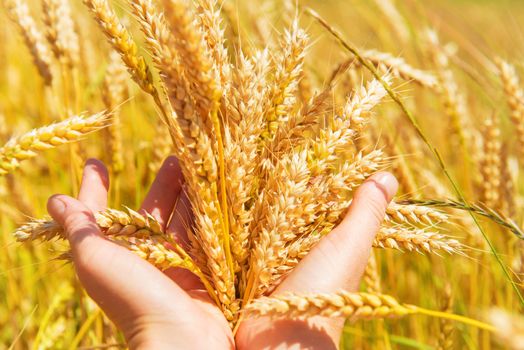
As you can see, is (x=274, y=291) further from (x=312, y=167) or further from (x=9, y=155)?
(x=9, y=155)

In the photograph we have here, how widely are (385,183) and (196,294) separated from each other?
45 cm

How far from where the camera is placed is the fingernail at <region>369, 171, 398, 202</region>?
1.05 m

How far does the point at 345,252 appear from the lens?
980mm

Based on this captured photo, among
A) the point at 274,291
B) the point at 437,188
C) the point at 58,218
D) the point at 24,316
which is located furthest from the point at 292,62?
the point at 24,316

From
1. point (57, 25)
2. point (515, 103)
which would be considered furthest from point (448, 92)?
point (57, 25)

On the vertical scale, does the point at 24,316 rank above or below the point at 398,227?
below

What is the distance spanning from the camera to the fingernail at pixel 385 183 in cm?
105

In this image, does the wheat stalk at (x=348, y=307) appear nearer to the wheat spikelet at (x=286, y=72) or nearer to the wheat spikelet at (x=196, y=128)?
the wheat spikelet at (x=196, y=128)

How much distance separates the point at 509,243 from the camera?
1.54 metres

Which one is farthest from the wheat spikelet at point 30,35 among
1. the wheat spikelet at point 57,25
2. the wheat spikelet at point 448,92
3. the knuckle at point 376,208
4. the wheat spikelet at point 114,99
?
the wheat spikelet at point 448,92

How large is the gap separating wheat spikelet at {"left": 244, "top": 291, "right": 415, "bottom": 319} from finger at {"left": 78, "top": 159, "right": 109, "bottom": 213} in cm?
53

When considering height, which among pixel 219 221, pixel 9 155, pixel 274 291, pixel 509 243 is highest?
pixel 9 155

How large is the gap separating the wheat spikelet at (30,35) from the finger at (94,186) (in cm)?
47

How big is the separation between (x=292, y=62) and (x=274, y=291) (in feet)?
1.43
